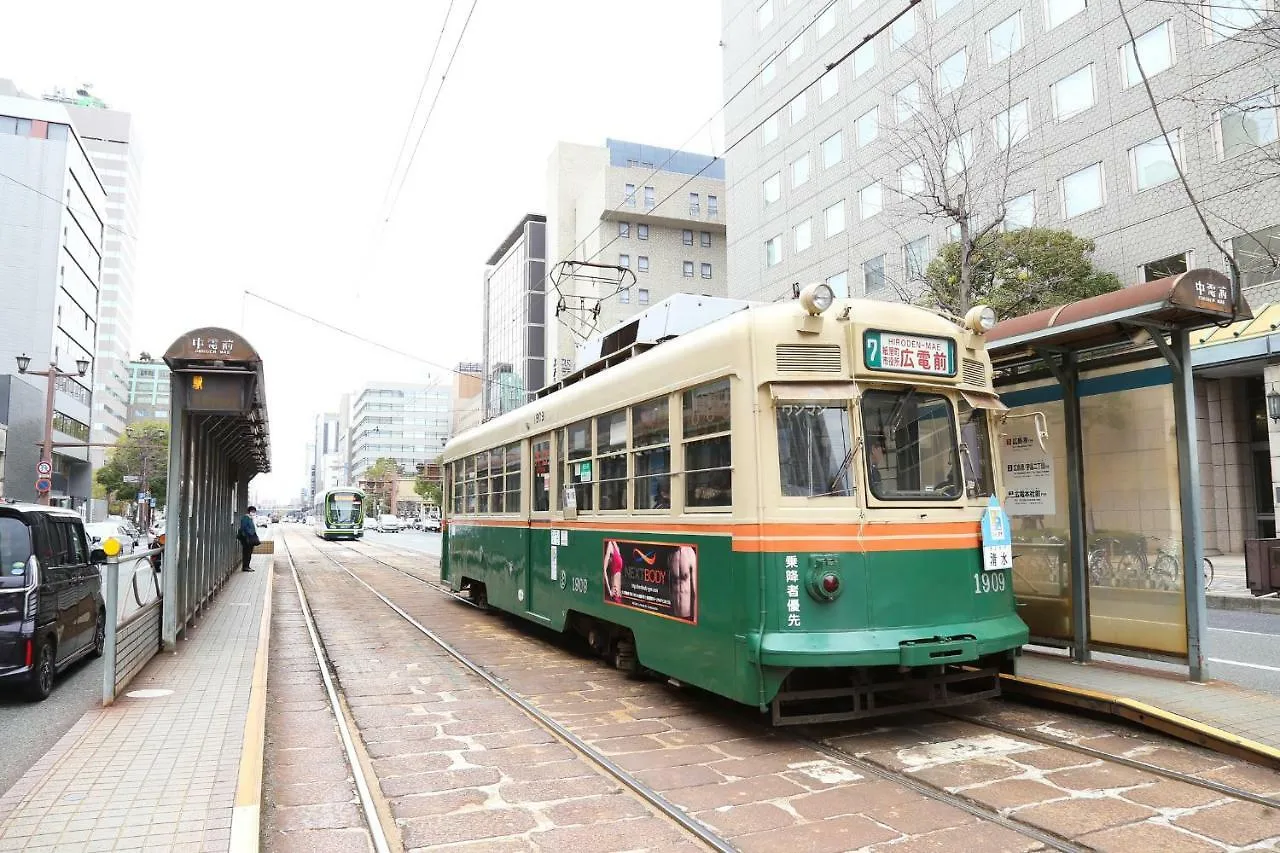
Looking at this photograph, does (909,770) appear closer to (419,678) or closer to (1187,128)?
(419,678)

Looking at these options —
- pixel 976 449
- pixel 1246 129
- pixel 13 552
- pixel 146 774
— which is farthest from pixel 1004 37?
pixel 146 774

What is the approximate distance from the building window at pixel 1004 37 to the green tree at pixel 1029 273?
7.66 m

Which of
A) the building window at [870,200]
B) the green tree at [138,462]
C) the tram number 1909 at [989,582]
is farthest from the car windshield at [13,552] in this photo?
the green tree at [138,462]

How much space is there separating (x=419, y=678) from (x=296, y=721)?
5.75 feet

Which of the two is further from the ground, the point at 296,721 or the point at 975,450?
the point at 975,450

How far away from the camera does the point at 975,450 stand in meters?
6.20

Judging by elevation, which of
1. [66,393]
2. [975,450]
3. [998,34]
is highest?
[998,34]

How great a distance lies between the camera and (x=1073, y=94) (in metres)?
24.0

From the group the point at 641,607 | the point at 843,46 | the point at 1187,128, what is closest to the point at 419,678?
the point at 641,607

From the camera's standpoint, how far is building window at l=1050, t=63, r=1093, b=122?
925 inches

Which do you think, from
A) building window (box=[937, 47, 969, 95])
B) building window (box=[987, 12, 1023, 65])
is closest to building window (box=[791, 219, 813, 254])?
building window (box=[937, 47, 969, 95])

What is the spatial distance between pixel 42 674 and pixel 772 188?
33968 millimetres

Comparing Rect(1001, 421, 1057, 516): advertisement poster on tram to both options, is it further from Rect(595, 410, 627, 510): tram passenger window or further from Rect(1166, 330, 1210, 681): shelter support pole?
Rect(595, 410, 627, 510): tram passenger window

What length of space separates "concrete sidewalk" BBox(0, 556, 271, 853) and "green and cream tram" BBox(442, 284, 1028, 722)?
3139 millimetres
